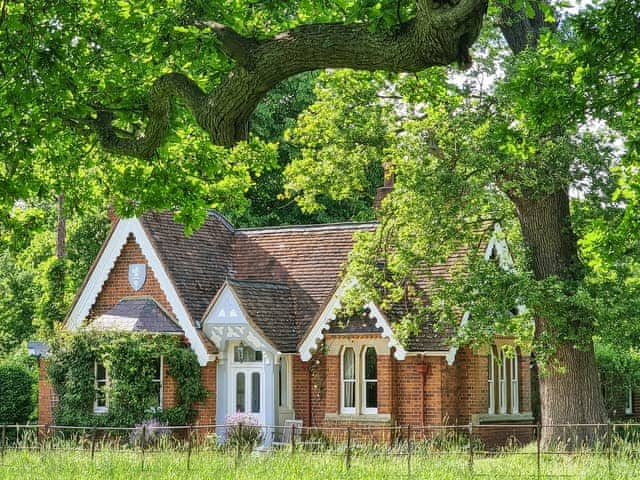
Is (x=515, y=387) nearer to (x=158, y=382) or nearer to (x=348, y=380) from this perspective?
(x=348, y=380)

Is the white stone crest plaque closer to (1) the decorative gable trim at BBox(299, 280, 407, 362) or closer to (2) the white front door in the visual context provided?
(2) the white front door

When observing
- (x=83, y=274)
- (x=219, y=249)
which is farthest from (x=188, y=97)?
(x=83, y=274)

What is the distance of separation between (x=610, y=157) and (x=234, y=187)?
8536mm

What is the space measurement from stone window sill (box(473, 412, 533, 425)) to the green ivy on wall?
25.0 feet

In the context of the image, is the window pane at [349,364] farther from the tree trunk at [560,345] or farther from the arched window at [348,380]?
the tree trunk at [560,345]

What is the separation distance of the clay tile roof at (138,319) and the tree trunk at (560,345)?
36.3 ft

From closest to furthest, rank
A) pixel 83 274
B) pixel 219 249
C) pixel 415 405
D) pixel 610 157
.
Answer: pixel 610 157 → pixel 415 405 → pixel 219 249 → pixel 83 274

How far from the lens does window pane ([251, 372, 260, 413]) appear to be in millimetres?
33844

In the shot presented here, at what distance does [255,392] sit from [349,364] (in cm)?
291

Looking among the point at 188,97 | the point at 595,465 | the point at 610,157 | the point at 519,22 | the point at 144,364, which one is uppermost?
the point at 519,22

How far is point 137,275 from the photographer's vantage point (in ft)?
116

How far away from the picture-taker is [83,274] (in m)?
47.6

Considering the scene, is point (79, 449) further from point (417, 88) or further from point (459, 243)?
point (417, 88)

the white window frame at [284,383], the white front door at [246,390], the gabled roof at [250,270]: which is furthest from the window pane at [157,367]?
the white window frame at [284,383]
